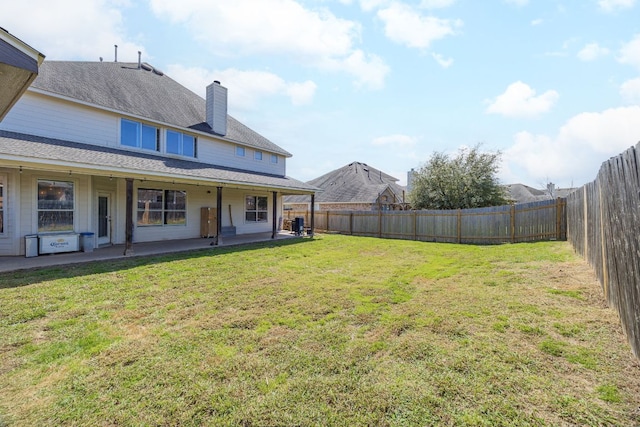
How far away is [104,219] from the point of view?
35.3ft

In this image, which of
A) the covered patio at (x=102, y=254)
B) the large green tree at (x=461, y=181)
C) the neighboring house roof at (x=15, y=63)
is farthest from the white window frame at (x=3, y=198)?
the large green tree at (x=461, y=181)

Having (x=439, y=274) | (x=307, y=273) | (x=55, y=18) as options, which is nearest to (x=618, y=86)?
(x=439, y=274)

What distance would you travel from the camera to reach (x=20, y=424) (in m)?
2.21

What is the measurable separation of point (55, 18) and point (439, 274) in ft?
40.2

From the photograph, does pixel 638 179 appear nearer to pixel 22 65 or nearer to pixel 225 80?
pixel 22 65

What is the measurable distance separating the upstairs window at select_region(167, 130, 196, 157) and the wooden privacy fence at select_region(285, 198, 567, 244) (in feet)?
28.9

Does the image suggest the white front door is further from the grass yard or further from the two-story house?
the grass yard

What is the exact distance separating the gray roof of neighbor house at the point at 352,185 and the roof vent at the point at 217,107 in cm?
962

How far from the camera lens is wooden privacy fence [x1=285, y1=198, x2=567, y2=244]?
37.9 feet

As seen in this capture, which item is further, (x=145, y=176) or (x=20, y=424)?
(x=145, y=176)

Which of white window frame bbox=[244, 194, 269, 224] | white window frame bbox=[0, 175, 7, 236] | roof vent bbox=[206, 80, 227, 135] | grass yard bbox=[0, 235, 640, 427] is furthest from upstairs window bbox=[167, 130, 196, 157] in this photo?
grass yard bbox=[0, 235, 640, 427]

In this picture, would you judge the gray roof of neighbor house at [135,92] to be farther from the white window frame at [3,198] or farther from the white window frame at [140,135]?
the white window frame at [3,198]

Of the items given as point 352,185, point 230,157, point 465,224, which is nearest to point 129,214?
point 230,157

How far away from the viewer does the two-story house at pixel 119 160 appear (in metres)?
8.41
